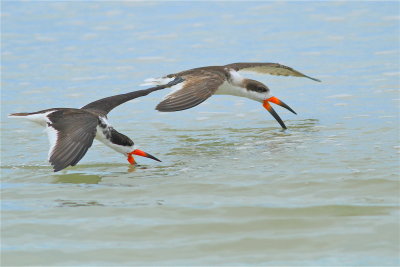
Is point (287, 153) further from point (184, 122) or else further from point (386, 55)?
point (386, 55)

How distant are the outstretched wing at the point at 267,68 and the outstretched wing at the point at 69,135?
3.68m

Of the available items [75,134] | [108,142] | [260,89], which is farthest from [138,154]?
[260,89]

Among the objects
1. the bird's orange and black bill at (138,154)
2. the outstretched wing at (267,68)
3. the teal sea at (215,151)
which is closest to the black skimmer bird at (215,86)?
the outstretched wing at (267,68)

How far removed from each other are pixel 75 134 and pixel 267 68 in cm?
531

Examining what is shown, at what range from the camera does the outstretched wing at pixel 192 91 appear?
10602 mm

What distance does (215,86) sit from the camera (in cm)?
1145

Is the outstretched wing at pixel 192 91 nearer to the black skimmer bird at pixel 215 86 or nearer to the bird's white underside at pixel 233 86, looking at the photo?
the black skimmer bird at pixel 215 86

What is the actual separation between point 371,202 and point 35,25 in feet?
48.0

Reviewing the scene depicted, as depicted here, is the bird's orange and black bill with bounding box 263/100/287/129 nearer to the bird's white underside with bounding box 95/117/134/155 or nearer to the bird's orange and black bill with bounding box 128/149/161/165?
the bird's orange and black bill with bounding box 128/149/161/165

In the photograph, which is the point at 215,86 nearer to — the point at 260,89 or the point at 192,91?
the point at 192,91

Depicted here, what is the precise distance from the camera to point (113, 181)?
31.0 feet

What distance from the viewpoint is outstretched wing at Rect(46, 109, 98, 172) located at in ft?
28.7

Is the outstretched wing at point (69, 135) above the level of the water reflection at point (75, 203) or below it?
above

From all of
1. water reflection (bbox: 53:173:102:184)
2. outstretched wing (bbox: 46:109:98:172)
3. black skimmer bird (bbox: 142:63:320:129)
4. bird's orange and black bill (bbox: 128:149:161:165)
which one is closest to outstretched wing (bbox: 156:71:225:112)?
black skimmer bird (bbox: 142:63:320:129)
